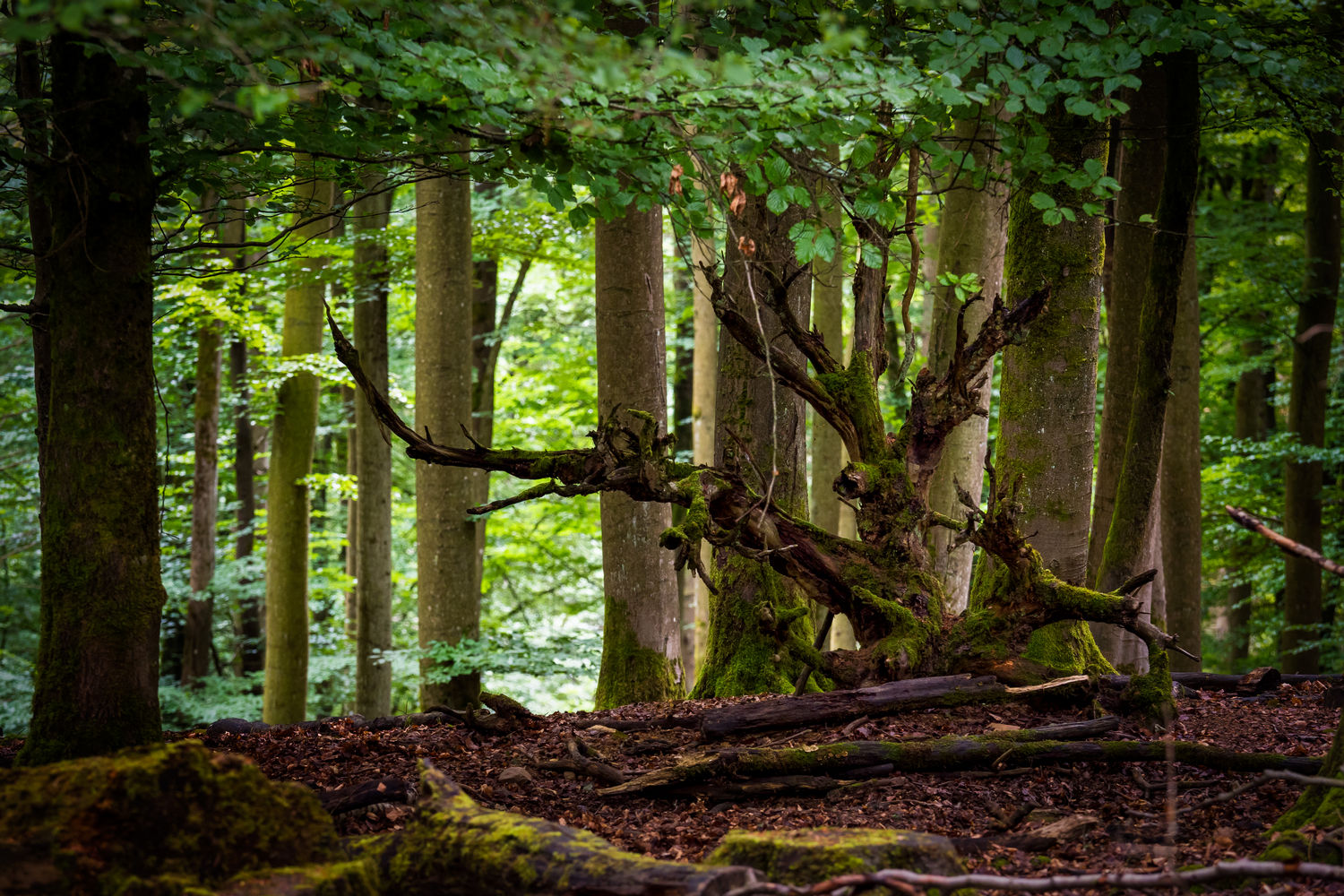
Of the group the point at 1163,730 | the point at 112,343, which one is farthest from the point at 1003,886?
the point at 112,343

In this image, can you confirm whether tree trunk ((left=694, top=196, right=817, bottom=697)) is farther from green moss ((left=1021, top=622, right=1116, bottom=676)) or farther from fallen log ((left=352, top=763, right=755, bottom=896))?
fallen log ((left=352, top=763, right=755, bottom=896))

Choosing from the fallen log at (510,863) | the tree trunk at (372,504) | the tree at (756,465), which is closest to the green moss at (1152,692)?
the tree at (756,465)

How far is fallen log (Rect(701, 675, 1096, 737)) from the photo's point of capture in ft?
15.4

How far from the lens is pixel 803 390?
5.33 m

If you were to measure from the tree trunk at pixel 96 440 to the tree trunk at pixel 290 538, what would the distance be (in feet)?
22.2

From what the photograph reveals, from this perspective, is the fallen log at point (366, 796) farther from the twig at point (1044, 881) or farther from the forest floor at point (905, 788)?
the twig at point (1044, 881)

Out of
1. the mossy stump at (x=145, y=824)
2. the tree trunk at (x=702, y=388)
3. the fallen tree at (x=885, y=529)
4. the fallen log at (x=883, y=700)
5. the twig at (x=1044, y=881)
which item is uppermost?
the tree trunk at (x=702, y=388)

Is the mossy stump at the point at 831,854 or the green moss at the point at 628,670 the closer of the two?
the mossy stump at the point at 831,854

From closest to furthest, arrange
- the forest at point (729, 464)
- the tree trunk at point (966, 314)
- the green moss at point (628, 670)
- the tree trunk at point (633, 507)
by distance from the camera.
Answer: the forest at point (729, 464) < the green moss at point (628, 670) < the tree trunk at point (633, 507) < the tree trunk at point (966, 314)

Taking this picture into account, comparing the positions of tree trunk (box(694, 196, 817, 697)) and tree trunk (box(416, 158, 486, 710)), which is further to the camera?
tree trunk (box(416, 158, 486, 710))

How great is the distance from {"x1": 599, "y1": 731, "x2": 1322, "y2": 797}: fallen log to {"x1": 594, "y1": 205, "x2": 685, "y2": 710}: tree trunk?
10.1 feet

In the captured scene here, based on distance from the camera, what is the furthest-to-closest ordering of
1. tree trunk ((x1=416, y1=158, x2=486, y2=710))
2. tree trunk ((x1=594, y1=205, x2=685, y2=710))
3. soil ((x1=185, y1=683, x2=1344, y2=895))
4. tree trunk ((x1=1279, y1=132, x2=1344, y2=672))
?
tree trunk ((x1=1279, y1=132, x2=1344, y2=672)) < tree trunk ((x1=416, y1=158, x2=486, y2=710)) < tree trunk ((x1=594, y1=205, x2=685, y2=710)) < soil ((x1=185, y1=683, x2=1344, y2=895))

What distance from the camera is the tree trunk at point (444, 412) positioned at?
30.3 feet

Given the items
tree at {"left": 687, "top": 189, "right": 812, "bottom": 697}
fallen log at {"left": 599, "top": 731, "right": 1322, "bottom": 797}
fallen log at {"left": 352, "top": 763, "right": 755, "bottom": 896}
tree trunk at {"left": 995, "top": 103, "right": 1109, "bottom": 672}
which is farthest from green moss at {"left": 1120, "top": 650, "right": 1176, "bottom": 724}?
fallen log at {"left": 352, "top": 763, "right": 755, "bottom": 896}
